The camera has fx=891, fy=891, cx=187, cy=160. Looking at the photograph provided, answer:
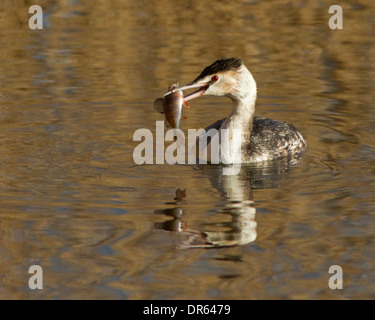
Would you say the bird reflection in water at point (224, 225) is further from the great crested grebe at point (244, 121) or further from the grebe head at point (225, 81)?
the grebe head at point (225, 81)

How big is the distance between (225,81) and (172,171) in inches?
48.2

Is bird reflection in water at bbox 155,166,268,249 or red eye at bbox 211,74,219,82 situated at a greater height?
red eye at bbox 211,74,219,82

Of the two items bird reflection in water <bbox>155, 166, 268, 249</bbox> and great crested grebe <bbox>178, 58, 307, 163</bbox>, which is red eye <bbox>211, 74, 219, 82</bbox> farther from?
bird reflection in water <bbox>155, 166, 268, 249</bbox>

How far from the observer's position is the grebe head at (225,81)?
10109 millimetres

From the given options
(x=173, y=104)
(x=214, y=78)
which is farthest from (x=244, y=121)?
(x=173, y=104)

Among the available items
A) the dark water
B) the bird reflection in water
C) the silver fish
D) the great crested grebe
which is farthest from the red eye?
the bird reflection in water

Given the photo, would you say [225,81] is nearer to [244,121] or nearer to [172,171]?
[244,121]

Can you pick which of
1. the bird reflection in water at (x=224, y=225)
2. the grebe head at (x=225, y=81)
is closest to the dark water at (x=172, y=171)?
the bird reflection in water at (x=224, y=225)

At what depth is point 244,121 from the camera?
34.2ft

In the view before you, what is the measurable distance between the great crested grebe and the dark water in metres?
0.32

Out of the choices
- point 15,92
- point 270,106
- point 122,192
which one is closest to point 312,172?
point 122,192

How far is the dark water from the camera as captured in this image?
702cm

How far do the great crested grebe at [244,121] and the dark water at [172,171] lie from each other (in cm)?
32

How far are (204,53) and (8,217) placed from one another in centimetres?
788
